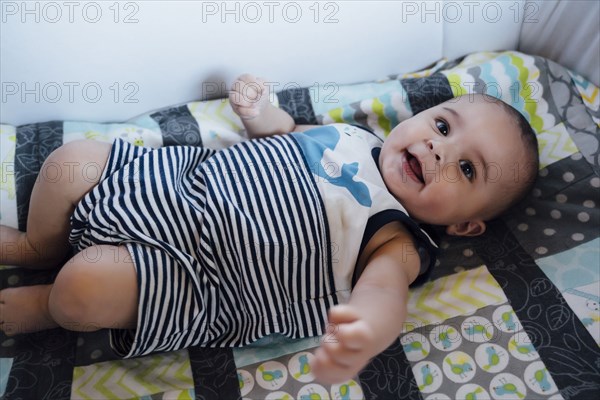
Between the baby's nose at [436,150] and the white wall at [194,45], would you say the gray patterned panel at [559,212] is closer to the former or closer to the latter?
the baby's nose at [436,150]

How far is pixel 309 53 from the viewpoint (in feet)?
3.99

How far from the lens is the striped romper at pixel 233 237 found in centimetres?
91

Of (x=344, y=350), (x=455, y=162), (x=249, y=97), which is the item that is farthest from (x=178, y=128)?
(x=344, y=350)

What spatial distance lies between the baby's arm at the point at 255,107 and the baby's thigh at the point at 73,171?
266 millimetres

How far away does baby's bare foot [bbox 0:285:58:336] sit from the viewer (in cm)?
93

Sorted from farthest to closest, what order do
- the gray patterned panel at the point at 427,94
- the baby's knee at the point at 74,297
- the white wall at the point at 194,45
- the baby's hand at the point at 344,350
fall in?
1. the gray patterned panel at the point at 427,94
2. the white wall at the point at 194,45
3. the baby's knee at the point at 74,297
4. the baby's hand at the point at 344,350

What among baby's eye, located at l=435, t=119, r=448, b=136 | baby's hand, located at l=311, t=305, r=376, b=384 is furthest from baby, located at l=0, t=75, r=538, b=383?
baby's hand, located at l=311, t=305, r=376, b=384

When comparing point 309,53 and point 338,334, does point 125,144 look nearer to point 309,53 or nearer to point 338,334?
point 309,53

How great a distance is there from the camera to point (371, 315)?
76 centimetres

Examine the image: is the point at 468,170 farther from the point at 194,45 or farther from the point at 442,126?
the point at 194,45

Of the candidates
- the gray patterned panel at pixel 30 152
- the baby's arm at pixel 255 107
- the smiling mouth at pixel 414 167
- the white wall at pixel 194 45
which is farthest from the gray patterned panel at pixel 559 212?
the gray patterned panel at pixel 30 152

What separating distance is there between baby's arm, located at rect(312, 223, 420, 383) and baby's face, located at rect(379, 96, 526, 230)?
3.3 inches

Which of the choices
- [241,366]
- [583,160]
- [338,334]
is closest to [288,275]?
[241,366]

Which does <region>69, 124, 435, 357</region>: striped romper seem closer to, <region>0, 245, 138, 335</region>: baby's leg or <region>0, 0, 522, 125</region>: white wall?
<region>0, 245, 138, 335</region>: baby's leg
